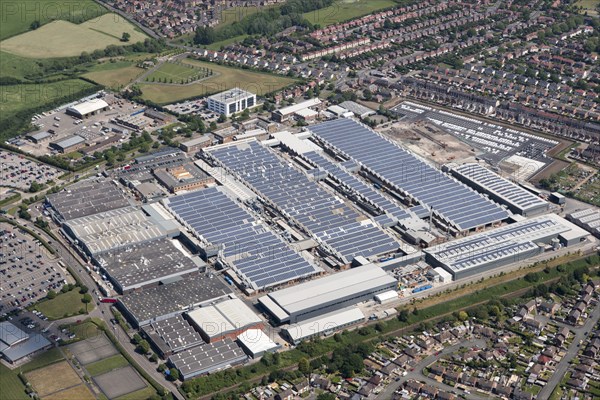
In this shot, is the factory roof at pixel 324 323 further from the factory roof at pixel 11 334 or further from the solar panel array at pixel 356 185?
the factory roof at pixel 11 334

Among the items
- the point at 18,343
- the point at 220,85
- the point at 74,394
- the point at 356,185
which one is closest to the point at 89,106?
the point at 220,85

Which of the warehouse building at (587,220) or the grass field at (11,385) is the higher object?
the warehouse building at (587,220)

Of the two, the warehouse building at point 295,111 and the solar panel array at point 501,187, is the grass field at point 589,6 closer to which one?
the warehouse building at point 295,111

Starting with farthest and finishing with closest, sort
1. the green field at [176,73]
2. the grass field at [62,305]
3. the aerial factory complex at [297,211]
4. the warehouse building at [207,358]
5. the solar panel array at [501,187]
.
→ the green field at [176,73]
the solar panel array at [501,187]
the grass field at [62,305]
the aerial factory complex at [297,211]
the warehouse building at [207,358]

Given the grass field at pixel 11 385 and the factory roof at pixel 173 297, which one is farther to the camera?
the factory roof at pixel 173 297

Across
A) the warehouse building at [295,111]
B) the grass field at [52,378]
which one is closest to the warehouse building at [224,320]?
the grass field at [52,378]

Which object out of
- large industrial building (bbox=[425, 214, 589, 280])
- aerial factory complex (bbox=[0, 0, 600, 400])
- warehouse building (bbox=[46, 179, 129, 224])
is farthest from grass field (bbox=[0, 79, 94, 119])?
large industrial building (bbox=[425, 214, 589, 280])

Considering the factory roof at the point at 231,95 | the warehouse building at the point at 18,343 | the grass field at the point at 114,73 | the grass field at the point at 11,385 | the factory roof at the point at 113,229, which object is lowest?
the grass field at the point at 11,385

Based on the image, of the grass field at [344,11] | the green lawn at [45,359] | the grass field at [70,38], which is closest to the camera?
the green lawn at [45,359]

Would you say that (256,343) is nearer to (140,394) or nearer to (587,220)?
(140,394)
